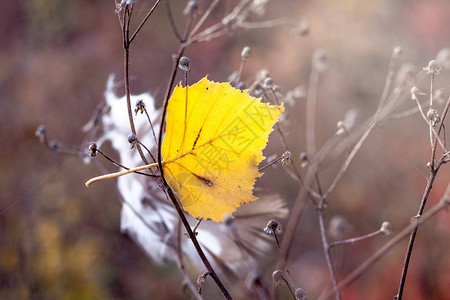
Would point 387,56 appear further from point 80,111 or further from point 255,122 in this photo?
point 255,122

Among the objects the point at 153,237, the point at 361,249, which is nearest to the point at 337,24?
the point at 361,249

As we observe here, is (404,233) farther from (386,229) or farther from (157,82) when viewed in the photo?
(157,82)

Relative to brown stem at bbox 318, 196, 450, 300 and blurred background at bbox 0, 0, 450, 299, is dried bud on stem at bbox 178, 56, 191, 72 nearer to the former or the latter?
brown stem at bbox 318, 196, 450, 300

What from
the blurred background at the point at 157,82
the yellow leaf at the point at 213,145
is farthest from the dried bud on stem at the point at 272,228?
the blurred background at the point at 157,82

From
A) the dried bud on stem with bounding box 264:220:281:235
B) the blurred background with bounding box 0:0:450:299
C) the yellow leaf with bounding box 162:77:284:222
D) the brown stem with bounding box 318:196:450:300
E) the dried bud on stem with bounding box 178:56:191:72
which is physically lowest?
the brown stem with bounding box 318:196:450:300

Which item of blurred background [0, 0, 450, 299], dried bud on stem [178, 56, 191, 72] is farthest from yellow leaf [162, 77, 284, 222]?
blurred background [0, 0, 450, 299]

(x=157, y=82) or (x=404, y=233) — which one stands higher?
(x=157, y=82)

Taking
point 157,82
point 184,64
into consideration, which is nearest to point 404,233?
point 184,64
